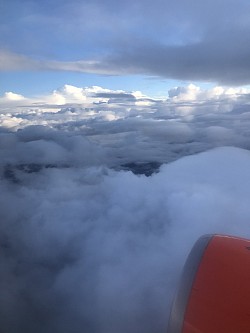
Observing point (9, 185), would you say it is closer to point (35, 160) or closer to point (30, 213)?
point (30, 213)

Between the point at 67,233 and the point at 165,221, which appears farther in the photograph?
the point at 67,233

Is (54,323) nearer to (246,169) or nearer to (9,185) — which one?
A: (246,169)

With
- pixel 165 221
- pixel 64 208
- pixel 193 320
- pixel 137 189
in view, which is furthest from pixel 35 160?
pixel 193 320

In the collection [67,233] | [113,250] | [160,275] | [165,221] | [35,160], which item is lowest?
[35,160]

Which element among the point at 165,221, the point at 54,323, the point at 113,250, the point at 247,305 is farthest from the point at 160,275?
the point at 54,323

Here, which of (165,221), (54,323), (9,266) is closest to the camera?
(165,221)

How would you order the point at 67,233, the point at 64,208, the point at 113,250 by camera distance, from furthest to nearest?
the point at 64,208 < the point at 67,233 < the point at 113,250

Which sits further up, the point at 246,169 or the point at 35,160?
the point at 246,169
